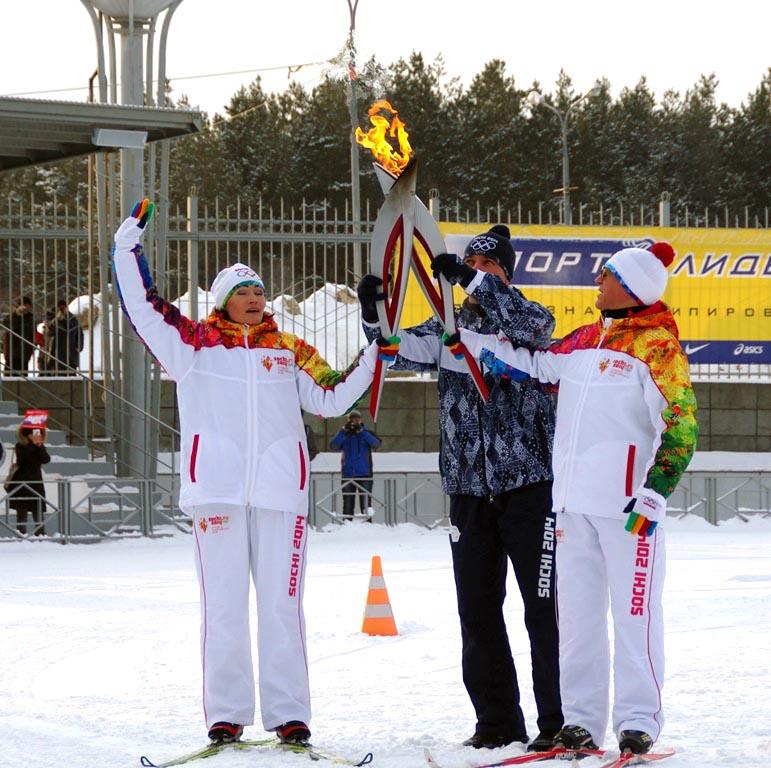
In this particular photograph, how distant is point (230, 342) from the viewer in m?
5.70

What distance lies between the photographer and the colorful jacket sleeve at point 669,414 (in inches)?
201

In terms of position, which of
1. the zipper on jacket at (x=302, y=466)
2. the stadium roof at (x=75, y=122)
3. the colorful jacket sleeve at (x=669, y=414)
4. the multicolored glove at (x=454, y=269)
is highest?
the stadium roof at (x=75, y=122)

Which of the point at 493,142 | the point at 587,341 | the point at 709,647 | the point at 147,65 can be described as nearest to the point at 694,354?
the point at 147,65

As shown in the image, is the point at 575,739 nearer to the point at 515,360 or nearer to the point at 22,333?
the point at 515,360

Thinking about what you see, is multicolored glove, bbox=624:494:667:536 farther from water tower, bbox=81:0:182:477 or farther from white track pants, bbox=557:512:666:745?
water tower, bbox=81:0:182:477

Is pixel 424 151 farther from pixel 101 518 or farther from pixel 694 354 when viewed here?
pixel 101 518

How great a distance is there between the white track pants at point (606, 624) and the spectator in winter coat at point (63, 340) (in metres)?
14.4

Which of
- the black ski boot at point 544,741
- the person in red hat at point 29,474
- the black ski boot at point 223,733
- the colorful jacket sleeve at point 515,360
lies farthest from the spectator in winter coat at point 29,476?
the black ski boot at point 544,741

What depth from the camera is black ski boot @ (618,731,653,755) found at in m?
5.06

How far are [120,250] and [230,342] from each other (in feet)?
1.76

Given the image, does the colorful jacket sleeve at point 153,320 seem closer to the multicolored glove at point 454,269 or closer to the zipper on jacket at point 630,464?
the multicolored glove at point 454,269

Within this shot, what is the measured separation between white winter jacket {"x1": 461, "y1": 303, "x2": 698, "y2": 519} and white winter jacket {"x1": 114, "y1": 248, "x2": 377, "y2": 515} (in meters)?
0.81

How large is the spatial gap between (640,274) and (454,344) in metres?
0.70

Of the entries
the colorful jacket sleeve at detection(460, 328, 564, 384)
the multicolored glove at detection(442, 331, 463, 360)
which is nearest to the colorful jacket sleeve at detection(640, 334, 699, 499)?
the colorful jacket sleeve at detection(460, 328, 564, 384)
